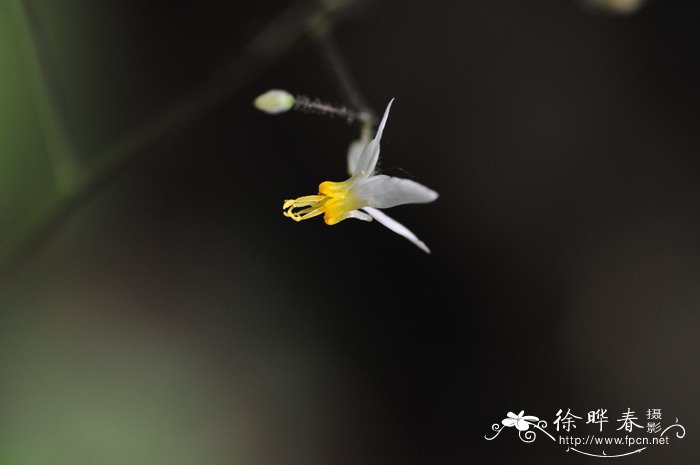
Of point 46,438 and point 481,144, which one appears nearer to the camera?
point 46,438

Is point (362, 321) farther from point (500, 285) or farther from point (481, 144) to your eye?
point (481, 144)

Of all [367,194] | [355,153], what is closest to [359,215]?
[367,194]

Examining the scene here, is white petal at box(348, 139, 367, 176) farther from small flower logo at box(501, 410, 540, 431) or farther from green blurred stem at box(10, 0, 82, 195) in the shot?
small flower logo at box(501, 410, 540, 431)

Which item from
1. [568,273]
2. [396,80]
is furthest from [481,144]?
[568,273]

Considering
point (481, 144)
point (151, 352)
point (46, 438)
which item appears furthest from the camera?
point (481, 144)

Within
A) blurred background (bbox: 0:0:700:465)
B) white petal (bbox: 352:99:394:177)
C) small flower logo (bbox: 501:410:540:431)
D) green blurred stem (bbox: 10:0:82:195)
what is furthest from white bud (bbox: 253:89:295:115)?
small flower logo (bbox: 501:410:540:431)

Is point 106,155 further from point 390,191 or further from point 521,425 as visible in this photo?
point 521,425
